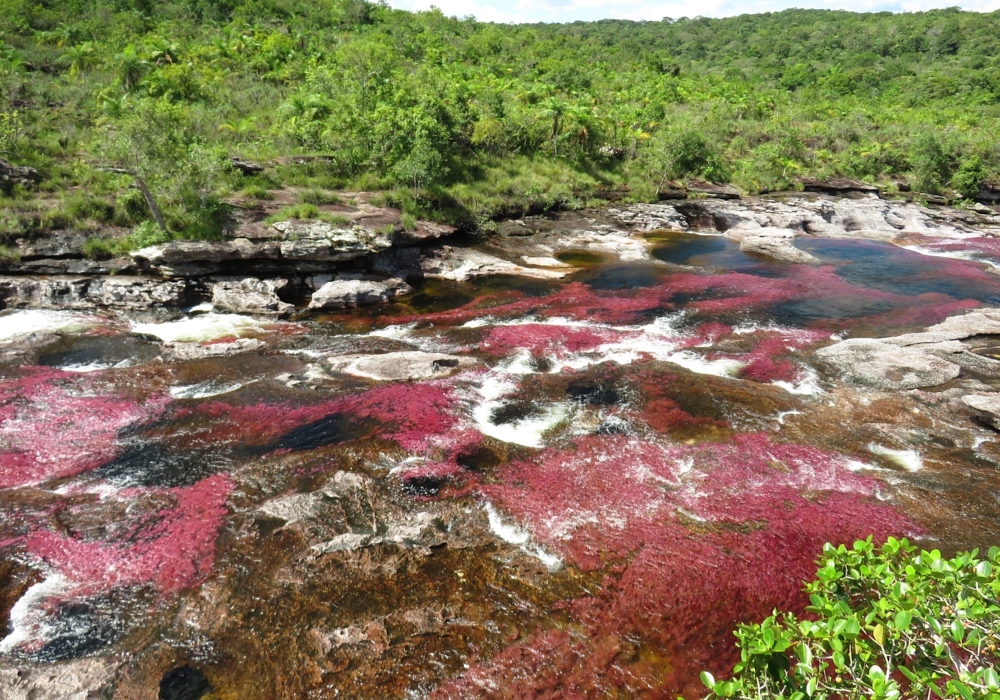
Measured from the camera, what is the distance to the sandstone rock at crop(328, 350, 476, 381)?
68.0 ft

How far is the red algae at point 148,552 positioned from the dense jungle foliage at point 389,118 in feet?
79.1

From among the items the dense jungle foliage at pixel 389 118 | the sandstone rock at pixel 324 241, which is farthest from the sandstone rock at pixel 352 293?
the dense jungle foliage at pixel 389 118

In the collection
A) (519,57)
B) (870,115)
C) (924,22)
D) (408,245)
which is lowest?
(408,245)

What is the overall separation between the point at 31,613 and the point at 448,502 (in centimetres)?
944

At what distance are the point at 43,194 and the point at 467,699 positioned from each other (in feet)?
139

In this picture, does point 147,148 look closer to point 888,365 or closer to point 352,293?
point 352,293

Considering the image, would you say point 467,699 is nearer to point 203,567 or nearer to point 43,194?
point 203,567

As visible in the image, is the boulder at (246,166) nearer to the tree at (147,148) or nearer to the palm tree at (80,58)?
the tree at (147,148)

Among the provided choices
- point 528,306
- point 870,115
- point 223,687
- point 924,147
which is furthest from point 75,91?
point 870,115

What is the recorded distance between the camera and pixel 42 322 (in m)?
25.1

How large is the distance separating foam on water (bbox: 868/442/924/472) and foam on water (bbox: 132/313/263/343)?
28.0 metres

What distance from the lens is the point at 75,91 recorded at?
48906 mm

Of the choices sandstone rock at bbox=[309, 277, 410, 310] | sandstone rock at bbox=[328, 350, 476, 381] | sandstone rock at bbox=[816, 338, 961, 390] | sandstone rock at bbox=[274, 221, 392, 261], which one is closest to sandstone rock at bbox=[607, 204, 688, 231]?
sandstone rock at bbox=[274, 221, 392, 261]

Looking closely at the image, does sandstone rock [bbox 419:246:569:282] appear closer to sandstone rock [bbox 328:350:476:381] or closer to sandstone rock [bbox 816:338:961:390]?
sandstone rock [bbox 328:350:476:381]
